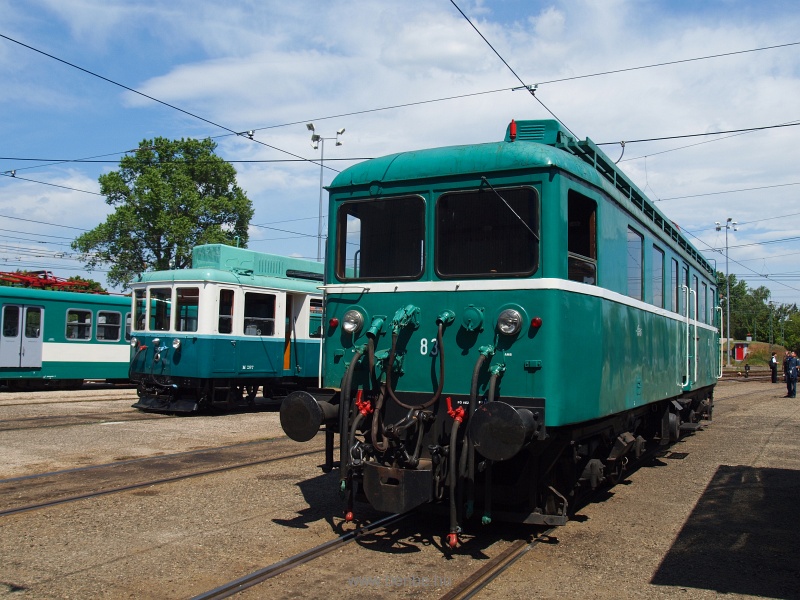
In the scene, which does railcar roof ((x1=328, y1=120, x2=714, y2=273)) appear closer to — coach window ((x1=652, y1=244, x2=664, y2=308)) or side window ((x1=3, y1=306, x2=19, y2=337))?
coach window ((x1=652, y1=244, x2=664, y2=308))

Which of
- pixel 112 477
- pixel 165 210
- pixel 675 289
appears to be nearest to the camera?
pixel 112 477

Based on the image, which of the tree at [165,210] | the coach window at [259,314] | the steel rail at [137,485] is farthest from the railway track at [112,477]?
the tree at [165,210]

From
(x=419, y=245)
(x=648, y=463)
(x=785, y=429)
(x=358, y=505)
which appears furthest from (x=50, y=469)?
(x=785, y=429)

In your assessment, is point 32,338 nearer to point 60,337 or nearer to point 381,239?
point 60,337

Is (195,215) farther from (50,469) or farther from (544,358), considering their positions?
(544,358)

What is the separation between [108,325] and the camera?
21.9m

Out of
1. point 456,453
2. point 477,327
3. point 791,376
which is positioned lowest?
point 456,453

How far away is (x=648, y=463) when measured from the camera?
1055 cm

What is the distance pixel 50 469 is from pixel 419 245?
5762 mm

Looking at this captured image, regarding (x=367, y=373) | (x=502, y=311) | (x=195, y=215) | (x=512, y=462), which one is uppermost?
(x=195, y=215)

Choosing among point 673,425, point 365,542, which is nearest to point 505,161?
point 365,542

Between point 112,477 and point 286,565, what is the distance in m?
4.13

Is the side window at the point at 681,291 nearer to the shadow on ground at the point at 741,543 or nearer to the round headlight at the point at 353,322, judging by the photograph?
the shadow on ground at the point at 741,543

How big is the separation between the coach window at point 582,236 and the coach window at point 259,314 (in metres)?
10.9
